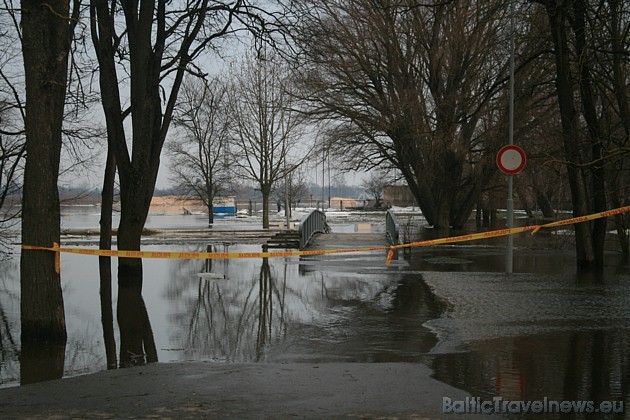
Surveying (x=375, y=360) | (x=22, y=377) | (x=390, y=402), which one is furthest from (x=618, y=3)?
(x=22, y=377)

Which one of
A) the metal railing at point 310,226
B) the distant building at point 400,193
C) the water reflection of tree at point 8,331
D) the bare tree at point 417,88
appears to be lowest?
the water reflection of tree at point 8,331

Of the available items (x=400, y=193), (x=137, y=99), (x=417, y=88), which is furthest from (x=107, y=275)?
(x=400, y=193)

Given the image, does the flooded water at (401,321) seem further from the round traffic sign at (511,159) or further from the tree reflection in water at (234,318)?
the round traffic sign at (511,159)

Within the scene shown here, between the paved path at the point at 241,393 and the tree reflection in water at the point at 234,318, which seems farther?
the tree reflection in water at the point at 234,318

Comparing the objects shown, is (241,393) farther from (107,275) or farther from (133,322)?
(107,275)

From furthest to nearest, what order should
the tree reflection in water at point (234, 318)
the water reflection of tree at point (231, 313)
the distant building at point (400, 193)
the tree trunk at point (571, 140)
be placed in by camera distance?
the distant building at point (400, 193) < the tree trunk at point (571, 140) < the water reflection of tree at point (231, 313) < the tree reflection in water at point (234, 318)

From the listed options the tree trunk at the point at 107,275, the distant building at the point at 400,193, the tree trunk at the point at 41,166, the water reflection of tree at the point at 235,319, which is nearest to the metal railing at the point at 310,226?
the tree trunk at the point at 107,275

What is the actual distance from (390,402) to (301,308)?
627cm

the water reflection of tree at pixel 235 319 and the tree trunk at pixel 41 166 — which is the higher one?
the tree trunk at pixel 41 166

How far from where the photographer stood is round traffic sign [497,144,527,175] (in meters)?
15.5

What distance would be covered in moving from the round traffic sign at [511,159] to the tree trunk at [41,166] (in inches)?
378

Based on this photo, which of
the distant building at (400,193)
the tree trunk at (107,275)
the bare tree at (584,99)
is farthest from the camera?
the distant building at (400,193)

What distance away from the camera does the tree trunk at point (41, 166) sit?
8930 millimetres

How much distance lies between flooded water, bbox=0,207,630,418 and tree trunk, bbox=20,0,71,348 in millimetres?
472
